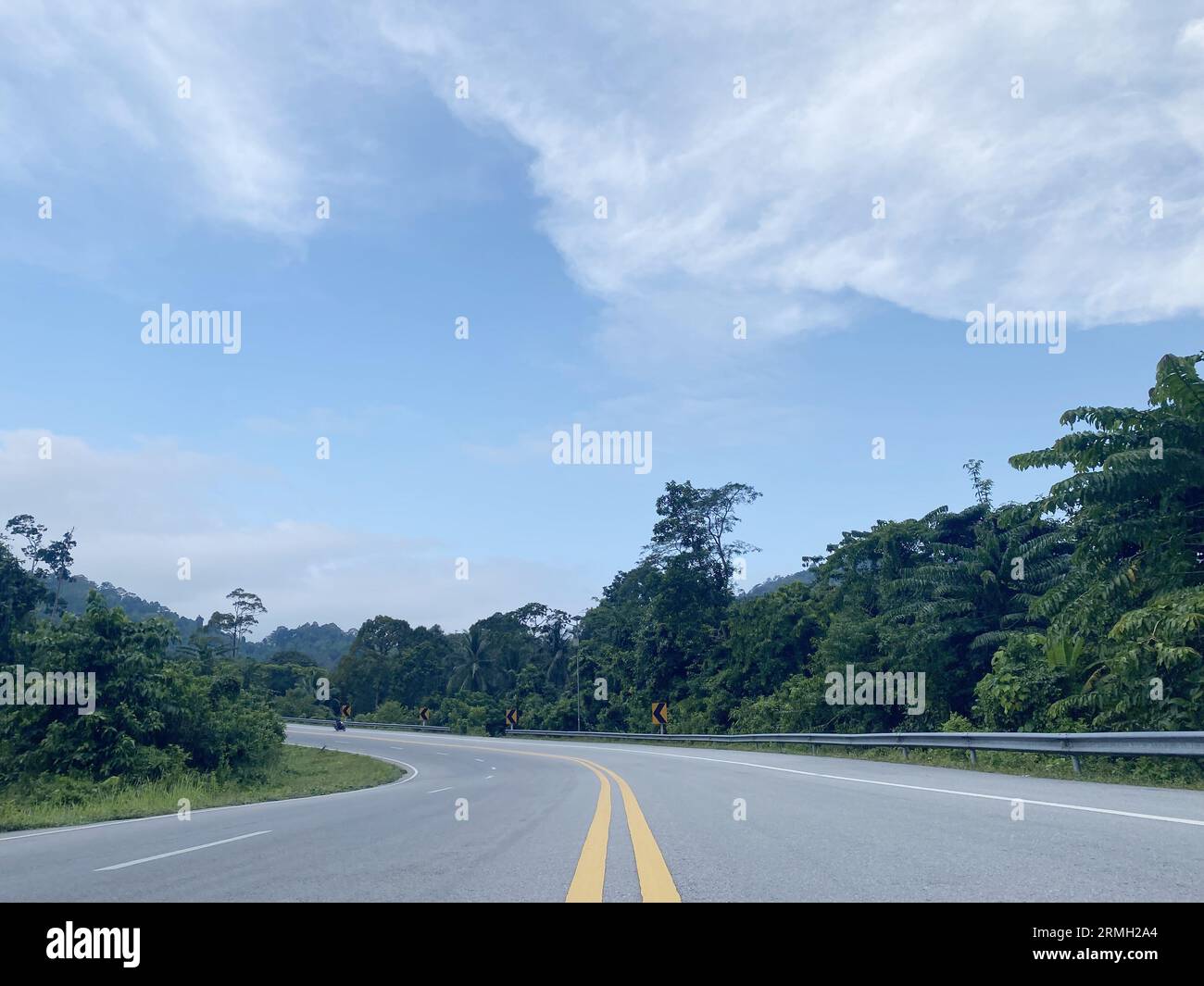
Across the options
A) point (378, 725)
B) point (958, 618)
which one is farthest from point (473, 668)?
point (958, 618)

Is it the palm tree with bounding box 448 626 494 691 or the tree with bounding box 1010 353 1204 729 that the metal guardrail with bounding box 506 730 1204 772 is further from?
the palm tree with bounding box 448 626 494 691

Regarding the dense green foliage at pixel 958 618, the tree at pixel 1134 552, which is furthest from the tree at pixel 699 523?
the tree at pixel 1134 552

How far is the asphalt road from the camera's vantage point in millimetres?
5680

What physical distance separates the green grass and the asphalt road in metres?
1.95

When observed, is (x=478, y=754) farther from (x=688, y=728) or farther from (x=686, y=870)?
(x=686, y=870)

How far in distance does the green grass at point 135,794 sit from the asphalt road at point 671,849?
6.38 ft

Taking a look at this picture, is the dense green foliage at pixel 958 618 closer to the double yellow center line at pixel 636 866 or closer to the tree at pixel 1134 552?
the tree at pixel 1134 552

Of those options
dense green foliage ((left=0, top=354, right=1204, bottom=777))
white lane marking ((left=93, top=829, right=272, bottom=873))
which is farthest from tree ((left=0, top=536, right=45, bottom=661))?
white lane marking ((left=93, top=829, right=272, bottom=873))

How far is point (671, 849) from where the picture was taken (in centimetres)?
775

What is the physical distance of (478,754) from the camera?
1750 inches

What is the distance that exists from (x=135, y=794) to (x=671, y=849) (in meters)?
16.0

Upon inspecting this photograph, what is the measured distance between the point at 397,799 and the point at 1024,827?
1154cm
